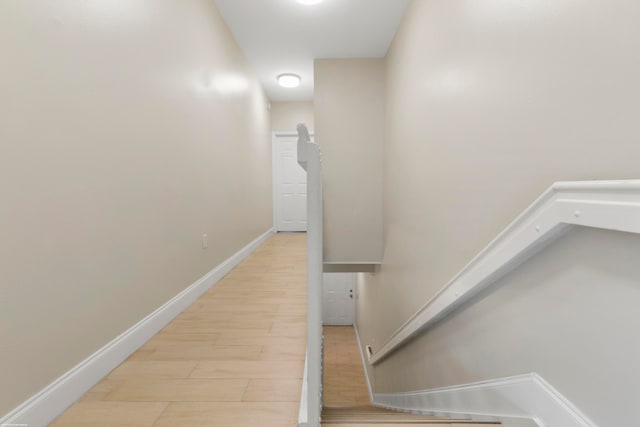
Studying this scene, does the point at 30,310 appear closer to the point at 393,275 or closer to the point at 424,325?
the point at 424,325

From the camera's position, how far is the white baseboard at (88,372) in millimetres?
1103

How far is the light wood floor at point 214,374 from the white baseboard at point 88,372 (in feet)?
0.12

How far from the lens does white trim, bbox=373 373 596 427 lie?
87 cm

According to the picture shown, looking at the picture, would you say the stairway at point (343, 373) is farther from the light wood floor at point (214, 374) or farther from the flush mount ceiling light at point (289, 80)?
the flush mount ceiling light at point (289, 80)

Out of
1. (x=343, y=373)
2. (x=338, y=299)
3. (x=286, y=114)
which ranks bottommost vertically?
(x=343, y=373)

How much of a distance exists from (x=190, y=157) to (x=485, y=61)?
2040 mm

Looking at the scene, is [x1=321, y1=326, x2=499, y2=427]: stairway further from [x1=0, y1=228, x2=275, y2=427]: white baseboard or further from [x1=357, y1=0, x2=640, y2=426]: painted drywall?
[x1=357, y1=0, x2=640, y2=426]: painted drywall

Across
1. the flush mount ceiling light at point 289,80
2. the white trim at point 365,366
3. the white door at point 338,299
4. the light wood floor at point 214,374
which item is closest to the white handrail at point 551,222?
the light wood floor at point 214,374

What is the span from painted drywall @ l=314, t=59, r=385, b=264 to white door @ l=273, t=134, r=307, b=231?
2.12 metres

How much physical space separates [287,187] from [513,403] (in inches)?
211

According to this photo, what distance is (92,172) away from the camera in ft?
4.65

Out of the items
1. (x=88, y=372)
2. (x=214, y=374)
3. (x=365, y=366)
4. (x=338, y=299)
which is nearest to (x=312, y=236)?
(x=214, y=374)

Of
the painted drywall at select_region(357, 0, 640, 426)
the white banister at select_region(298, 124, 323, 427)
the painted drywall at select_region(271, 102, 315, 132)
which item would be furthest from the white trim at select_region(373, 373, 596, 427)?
the painted drywall at select_region(271, 102, 315, 132)

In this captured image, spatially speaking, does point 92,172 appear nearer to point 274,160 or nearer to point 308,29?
point 308,29
